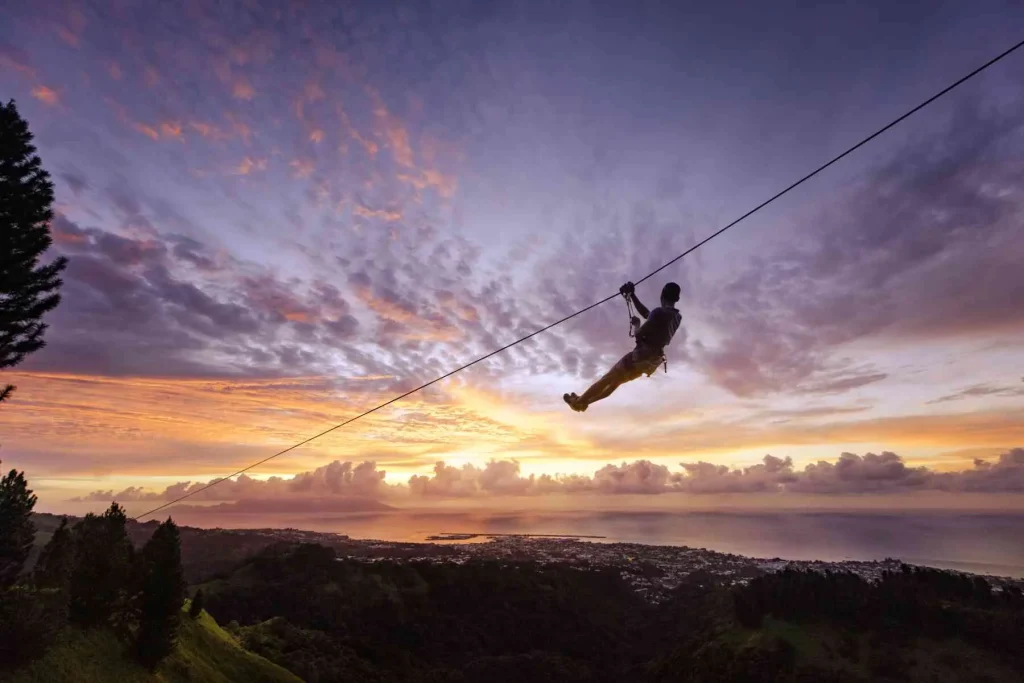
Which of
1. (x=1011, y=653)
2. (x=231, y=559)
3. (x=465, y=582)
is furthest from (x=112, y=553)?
(x=231, y=559)

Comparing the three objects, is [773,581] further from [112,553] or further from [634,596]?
[112,553]

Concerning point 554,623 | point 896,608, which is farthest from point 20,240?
point 554,623

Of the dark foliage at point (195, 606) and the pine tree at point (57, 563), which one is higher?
the pine tree at point (57, 563)

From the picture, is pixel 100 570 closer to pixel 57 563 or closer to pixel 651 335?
pixel 57 563

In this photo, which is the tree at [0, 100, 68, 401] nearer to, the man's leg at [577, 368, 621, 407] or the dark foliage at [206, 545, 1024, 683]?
the man's leg at [577, 368, 621, 407]

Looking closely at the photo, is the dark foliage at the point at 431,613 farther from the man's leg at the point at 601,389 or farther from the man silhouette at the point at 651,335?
the man silhouette at the point at 651,335

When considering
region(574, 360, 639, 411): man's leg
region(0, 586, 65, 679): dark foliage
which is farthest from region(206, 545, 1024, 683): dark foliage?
region(574, 360, 639, 411): man's leg

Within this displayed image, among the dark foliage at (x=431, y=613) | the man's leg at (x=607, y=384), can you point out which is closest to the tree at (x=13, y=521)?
the man's leg at (x=607, y=384)
